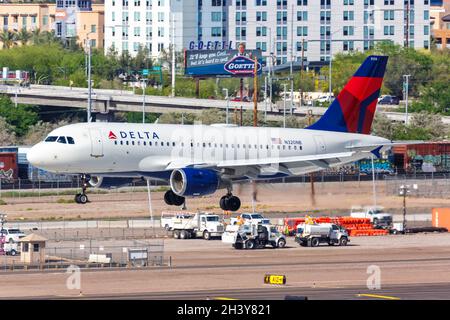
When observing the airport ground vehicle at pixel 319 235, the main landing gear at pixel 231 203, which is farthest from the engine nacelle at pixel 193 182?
the airport ground vehicle at pixel 319 235

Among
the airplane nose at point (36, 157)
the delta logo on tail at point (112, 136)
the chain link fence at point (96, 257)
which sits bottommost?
the chain link fence at point (96, 257)

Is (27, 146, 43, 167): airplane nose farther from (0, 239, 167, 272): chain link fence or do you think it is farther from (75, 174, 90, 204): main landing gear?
(0, 239, 167, 272): chain link fence

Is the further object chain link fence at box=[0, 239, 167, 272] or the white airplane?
chain link fence at box=[0, 239, 167, 272]

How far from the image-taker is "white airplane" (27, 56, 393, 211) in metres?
94.8

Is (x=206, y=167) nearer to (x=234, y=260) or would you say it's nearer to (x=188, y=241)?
(x=234, y=260)

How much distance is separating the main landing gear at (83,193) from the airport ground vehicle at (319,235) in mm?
22568

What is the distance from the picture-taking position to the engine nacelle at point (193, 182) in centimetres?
9812

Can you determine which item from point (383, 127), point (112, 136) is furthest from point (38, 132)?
point (112, 136)

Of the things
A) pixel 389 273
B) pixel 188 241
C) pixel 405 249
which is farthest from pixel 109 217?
pixel 389 273

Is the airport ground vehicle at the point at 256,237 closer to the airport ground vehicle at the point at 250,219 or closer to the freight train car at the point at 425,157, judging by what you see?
the airport ground vehicle at the point at 250,219

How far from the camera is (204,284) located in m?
84.6

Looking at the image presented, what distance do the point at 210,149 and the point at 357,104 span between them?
1431cm

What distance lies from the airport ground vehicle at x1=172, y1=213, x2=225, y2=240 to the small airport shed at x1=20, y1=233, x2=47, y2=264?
2264 centimetres

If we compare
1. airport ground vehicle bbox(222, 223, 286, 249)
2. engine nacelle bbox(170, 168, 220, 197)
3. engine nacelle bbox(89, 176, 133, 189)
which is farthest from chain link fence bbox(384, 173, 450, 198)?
engine nacelle bbox(89, 176, 133, 189)
